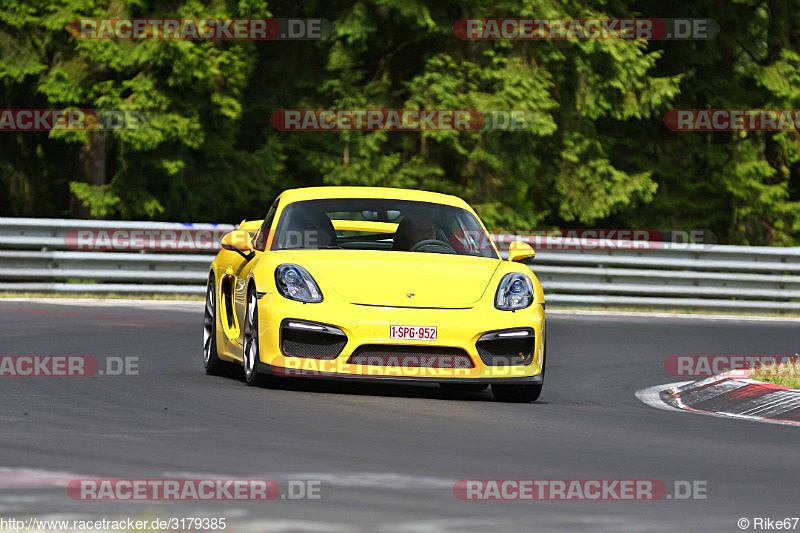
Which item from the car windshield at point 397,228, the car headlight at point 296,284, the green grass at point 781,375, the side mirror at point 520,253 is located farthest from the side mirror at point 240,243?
the green grass at point 781,375

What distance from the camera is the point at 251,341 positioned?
10.2 meters

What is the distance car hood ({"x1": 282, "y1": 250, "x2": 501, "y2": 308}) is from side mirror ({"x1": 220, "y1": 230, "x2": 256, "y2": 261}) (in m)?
0.53

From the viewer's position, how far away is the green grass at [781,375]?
11.3 metres

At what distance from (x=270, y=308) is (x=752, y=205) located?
24.2 meters

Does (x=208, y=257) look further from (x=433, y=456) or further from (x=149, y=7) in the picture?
(x=433, y=456)

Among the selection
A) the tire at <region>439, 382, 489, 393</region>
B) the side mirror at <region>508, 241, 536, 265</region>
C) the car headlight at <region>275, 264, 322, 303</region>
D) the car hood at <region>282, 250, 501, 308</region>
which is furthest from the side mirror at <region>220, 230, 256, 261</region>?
the side mirror at <region>508, 241, 536, 265</region>

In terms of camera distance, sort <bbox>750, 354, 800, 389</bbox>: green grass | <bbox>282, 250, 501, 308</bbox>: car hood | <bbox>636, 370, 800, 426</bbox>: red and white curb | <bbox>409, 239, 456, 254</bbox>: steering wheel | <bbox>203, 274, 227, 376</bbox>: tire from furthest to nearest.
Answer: <bbox>203, 274, 227, 376</bbox>: tire
<bbox>750, 354, 800, 389</bbox>: green grass
<bbox>409, 239, 456, 254</bbox>: steering wheel
<bbox>636, 370, 800, 426</bbox>: red and white curb
<bbox>282, 250, 501, 308</bbox>: car hood

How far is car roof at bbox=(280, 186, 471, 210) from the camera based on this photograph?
11289 mm

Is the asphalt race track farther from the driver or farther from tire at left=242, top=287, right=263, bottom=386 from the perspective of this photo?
the driver

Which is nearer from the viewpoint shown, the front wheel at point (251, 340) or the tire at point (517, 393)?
the front wheel at point (251, 340)

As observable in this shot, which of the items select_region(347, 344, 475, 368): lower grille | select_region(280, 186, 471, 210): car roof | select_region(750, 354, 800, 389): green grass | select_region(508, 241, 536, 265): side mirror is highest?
select_region(280, 186, 471, 210): car roof

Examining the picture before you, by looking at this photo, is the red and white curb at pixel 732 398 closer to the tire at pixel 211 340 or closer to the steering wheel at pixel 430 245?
the steering wheel at pixel 430 245

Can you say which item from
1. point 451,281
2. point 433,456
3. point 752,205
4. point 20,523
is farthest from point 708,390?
point 752,205

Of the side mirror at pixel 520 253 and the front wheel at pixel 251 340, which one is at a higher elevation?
the side mirror at pixel 520 253
